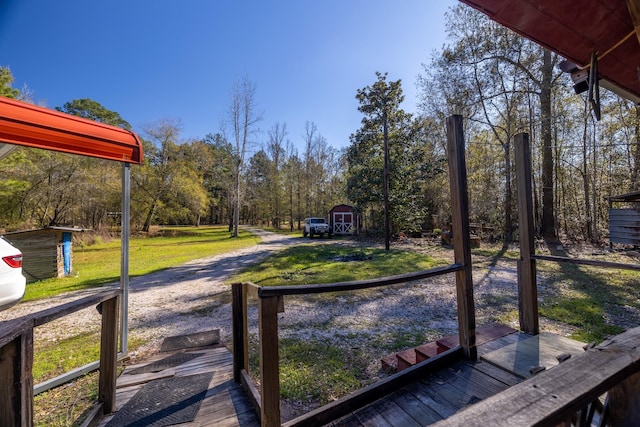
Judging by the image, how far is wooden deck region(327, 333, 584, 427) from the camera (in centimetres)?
164

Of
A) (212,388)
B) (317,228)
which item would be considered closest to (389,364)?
(212,388)

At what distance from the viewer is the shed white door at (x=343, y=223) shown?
737 inches

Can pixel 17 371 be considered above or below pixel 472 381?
above

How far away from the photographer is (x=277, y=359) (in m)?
1.42

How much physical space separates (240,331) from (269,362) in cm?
102

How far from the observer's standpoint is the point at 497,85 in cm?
1189

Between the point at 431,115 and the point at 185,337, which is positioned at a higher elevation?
the point at 431,115

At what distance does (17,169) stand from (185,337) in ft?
43.0

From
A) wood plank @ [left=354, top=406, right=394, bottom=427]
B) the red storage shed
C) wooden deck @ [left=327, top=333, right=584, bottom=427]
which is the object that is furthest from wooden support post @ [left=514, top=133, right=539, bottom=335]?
the red storage shed

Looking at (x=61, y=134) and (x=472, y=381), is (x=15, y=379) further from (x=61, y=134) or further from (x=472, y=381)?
(x=472, y=381)

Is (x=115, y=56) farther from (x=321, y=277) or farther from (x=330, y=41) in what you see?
(x=321, y=277)

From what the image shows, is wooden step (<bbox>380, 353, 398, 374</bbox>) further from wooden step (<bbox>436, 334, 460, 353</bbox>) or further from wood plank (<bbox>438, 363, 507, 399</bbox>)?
wood plank (<bbox>438, 363, 507, 399</bbox>)

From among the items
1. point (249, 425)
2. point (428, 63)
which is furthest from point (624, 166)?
point (249, 425)

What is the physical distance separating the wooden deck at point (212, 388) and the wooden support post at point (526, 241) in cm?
275
